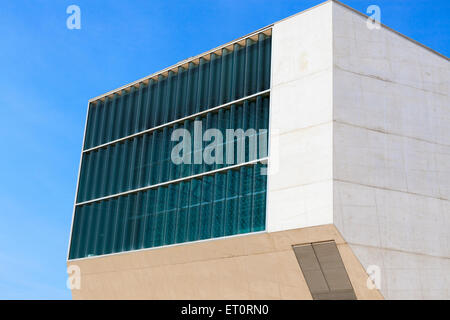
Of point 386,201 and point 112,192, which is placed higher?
point 112,192

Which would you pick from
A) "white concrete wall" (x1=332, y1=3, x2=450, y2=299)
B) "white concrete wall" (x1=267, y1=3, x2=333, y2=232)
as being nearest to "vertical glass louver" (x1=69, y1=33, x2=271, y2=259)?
"white concrete wall" (x1=267, y1=3, x2=333, y2=232)

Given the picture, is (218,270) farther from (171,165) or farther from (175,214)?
(171,165)

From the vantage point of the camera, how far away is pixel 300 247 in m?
23.9

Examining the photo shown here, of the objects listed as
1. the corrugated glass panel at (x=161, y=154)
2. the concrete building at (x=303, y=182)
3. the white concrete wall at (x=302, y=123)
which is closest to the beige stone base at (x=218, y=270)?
the concrete building at (x=303, y=182)

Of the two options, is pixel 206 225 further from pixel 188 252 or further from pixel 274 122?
pixel 274 122

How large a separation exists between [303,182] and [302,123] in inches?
93.8

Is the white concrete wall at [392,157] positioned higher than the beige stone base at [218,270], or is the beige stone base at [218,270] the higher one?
the white concrete wall at [392,157]

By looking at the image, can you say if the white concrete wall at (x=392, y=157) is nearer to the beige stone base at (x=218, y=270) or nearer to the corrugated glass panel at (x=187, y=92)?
the beige stone base at (x=218, y=270)

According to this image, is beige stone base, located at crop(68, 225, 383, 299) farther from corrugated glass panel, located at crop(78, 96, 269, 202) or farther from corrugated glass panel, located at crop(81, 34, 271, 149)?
corrugated glass panel, located at crop(81, 34, 271, 149)

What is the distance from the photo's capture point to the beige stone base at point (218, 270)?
23594mm

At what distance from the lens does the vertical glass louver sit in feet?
86.7

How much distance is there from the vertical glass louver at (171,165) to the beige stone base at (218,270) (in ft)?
1.70

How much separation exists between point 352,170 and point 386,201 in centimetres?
175
